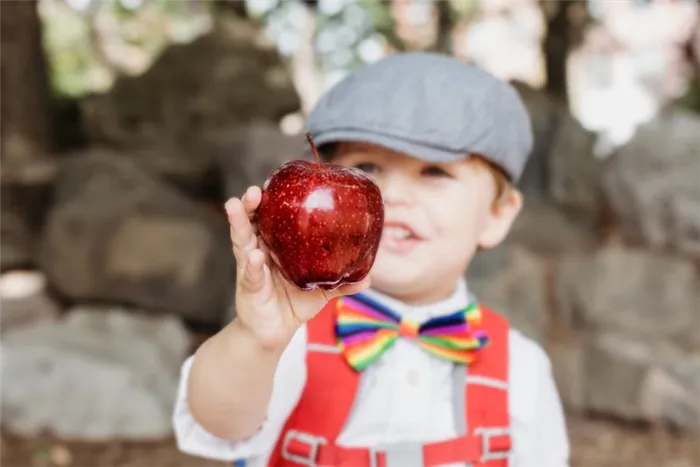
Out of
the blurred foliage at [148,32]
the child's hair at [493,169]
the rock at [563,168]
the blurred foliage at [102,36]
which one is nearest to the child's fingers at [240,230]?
the child's hair at [493,169]

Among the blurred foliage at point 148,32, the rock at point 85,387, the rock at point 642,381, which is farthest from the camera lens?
the blurred foliage at point 148,32

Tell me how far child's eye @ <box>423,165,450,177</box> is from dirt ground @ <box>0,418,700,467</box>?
221 centimetres

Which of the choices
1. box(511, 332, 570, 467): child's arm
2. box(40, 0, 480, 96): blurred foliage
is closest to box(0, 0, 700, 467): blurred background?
box(511, 332, 570, 467): child's arm

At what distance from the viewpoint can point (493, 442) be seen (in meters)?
1.38

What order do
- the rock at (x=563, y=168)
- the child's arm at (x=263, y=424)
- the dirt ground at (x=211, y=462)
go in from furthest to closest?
the rock at (x=563, y=168) → the dirt ground at (x=211, y=462) → the child's arm at (x=263, y=424)

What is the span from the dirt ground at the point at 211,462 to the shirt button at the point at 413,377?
6.68 feet

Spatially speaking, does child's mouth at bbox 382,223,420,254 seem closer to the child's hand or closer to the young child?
the young child

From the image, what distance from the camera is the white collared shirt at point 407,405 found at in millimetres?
1332

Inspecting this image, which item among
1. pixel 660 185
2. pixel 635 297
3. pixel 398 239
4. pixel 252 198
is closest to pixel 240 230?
pixel 252 198

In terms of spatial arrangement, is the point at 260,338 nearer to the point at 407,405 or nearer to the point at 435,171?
the point at 407,405

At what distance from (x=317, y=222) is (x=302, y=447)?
1.62 ft

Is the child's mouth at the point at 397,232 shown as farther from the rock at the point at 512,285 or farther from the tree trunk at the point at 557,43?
the tree trunk at the point at 557,43

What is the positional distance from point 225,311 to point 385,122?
2.95 meters

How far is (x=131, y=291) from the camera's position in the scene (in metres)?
4.18
